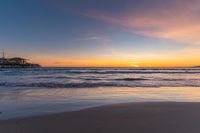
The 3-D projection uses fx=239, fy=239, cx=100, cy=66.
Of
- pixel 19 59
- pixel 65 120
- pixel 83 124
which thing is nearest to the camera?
pixel 83 124

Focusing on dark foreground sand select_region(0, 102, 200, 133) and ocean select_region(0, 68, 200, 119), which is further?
ocean select_region(0, 68, 200, 119)

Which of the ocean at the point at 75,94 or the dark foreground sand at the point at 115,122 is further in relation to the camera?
the ocean at the point at 75,94

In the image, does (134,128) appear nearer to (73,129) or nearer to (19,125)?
(73,129)

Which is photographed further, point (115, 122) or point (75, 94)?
point (75, 94)

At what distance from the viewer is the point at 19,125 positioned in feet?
18.1

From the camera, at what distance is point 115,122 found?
5.85 m

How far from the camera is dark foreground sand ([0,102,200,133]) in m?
5.13

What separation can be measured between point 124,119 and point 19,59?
117 meters

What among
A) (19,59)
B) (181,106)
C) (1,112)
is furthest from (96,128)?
(19,59)

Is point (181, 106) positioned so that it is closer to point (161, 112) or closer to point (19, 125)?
point (161, 112)

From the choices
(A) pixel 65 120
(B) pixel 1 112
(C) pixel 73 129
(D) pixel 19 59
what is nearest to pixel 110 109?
(A) pixel 65 120

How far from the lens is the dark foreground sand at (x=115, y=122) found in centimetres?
513

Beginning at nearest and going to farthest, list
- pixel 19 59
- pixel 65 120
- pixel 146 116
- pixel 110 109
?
pixel 65 120 → pixel 146 116 → pixel 110 109 → pixel 19 59

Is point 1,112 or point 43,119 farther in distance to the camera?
point 1,112
